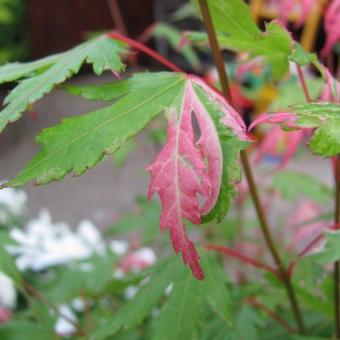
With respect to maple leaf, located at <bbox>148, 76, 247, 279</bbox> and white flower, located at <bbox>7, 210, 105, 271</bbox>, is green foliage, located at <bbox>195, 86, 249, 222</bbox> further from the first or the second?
white flower, located at <bbox>7, 210, 105, 271</bbox>

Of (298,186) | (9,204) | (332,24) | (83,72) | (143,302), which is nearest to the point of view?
(143,302)

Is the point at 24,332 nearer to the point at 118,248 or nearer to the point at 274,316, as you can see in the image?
the point at 274,316

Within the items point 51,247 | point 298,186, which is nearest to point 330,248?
point 298,186

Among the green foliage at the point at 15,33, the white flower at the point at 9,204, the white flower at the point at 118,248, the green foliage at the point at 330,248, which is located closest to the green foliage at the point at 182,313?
the green foliage at the point at 330,248

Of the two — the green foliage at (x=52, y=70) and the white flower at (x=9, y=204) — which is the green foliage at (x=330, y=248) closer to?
the green foliage at (x=52, y=70)

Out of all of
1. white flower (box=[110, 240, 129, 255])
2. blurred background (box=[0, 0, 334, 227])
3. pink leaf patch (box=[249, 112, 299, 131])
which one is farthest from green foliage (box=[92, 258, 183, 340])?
blurred background (box=[0, 0, 334, 227])

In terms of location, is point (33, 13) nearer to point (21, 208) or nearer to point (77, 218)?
point (77, 218)
